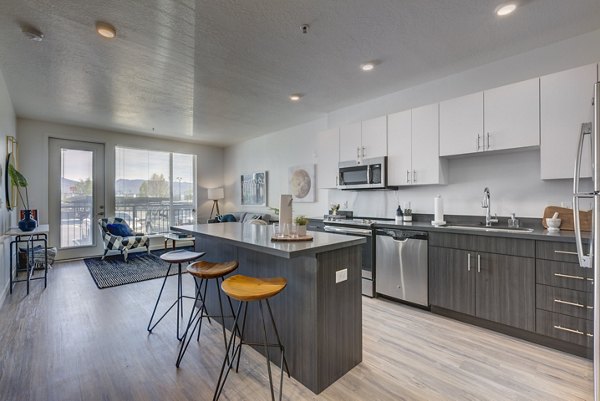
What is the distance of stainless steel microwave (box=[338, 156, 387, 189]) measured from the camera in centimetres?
→ 357

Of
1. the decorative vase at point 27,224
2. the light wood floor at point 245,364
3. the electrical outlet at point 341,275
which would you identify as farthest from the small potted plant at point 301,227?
the decorative vase at point 27,224

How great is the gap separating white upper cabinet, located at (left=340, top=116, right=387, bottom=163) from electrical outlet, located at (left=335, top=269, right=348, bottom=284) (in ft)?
7.08

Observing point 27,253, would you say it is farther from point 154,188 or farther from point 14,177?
point 154,188

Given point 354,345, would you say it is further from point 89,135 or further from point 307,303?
point 89,135

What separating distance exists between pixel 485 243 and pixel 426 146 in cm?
126

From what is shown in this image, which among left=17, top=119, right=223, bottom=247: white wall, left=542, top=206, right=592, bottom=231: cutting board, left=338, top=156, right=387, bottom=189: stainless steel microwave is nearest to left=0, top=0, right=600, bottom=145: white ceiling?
left=338, top=156, right=387, bottom=189: stainless steel microwave

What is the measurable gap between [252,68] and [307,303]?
2540 mm

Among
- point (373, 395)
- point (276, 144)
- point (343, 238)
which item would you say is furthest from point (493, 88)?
point (276, 144)

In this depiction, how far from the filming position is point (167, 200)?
6.71 metres

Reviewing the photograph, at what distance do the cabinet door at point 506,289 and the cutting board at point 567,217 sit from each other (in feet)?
1.77

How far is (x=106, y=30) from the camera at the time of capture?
Result: 2273 millimetres

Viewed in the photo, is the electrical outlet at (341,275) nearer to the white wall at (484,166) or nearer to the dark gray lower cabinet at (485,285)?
the dark gray lower cabinet at (485,285)

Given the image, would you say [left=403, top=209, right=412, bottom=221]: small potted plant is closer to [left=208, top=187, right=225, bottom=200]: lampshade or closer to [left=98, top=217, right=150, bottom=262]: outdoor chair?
[left=98, top=217, right=150, bottom=262]: outdoor chair

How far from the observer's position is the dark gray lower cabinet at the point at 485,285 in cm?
230
